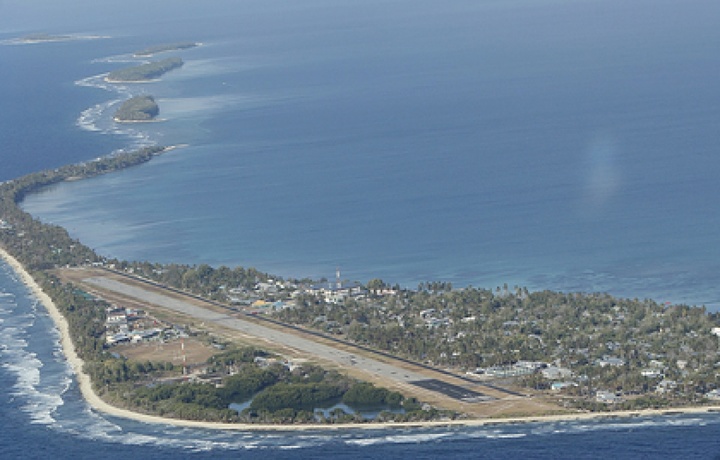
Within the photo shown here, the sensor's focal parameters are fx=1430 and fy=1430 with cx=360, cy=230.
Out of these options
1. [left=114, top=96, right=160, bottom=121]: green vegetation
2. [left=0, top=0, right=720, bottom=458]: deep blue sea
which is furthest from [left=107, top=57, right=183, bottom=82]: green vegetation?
[left=114, top=96, right=160, bottom=121]: green vegetation

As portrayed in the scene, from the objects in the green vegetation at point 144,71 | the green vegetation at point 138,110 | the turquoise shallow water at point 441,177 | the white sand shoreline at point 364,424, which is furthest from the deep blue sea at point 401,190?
the green vegetation at point 144,71

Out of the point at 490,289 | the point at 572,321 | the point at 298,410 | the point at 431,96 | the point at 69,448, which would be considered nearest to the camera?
the point at 69,448

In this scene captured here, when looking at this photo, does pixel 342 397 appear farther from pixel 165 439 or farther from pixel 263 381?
pixel 165 439

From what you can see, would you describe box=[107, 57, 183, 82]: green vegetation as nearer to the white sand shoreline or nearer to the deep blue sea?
the deep blue sea

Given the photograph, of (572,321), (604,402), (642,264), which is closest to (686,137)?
(642,264)

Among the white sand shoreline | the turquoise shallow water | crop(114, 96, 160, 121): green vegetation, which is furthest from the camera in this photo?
crop(114, 96, 160, 121): green vegetation

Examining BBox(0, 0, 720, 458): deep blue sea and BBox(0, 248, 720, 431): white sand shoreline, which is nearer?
BBox(0, 248, 720, 431): white sand shoreline
